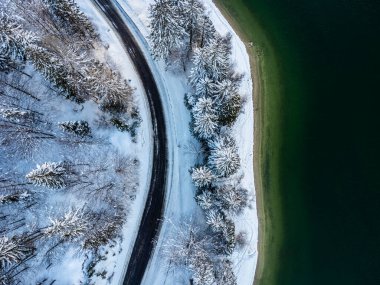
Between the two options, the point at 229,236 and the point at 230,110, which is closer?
the point at 229,236

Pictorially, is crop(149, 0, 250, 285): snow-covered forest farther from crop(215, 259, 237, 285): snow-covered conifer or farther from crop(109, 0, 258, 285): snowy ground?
crop(109, 0, 258, 285): snowy ground

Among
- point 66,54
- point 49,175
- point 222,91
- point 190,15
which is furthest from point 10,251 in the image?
point 190,15


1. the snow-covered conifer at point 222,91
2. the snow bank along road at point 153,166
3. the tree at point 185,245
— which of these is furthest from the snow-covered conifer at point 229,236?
the snow-covered conifer at point 222,91

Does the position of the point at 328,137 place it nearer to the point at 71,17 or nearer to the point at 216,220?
the point at 216,220

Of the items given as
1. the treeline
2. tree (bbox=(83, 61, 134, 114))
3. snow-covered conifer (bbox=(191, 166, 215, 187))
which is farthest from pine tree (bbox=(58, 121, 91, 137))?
snow-covered conifer (bbox=(191, 166, 215, 187))

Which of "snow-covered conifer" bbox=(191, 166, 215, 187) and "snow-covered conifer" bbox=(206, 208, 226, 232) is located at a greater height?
"snow-covered conifer" bbox=(191, 166, 215, 187)

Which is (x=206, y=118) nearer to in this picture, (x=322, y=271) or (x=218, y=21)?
(x=218, y=21)

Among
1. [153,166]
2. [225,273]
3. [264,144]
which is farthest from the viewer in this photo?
[264,144]
